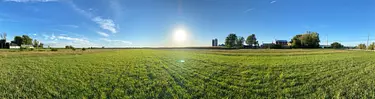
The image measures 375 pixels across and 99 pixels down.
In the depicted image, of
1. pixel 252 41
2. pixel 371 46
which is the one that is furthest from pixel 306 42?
pixel 252 41

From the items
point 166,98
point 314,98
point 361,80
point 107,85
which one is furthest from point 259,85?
point 107,85

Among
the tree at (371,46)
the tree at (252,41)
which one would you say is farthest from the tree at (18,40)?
the tree at (371,46)

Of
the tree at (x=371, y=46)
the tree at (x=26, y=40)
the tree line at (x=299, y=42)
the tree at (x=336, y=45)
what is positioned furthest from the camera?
the tree at (x=26, y=40)

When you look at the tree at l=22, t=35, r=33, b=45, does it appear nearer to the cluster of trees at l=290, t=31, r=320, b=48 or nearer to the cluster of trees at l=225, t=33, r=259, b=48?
the cluster of trees at l=225, t=33, r=259, b=48

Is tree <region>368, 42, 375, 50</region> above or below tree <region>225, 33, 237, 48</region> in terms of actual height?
below

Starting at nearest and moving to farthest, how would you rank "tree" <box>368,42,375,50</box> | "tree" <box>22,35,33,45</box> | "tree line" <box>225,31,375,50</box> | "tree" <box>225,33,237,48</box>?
"tree" <box>368,42,375,50</box> < "tree line" <box>225,31,375,50</box> < "tree" <box>225,33,237,48</box> < "tree" <box>22,35,33,45</box>

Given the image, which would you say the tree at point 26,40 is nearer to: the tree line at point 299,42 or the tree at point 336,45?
the tree line at point 299,42

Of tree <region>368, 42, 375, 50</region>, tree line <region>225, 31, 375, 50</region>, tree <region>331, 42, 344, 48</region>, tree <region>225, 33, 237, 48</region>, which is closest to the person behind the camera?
tree <region>368, 42, 375, 50</region>

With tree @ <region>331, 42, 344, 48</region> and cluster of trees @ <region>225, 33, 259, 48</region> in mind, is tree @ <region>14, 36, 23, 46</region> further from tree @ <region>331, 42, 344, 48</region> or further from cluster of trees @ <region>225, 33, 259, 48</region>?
tree @ <region>331, 42, 344, 48</region>

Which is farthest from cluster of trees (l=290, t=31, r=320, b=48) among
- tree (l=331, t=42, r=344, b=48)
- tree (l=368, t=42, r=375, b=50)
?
tree (l=331, t=42, r=344, b=48)

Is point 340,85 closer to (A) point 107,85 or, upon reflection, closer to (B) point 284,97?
(B) point 284,97

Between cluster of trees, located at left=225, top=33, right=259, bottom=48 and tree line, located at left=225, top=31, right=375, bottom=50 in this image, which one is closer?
tree line, located at left=225, top=31, right=375, bottom=50

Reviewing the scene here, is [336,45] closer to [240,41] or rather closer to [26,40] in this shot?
[240,41]

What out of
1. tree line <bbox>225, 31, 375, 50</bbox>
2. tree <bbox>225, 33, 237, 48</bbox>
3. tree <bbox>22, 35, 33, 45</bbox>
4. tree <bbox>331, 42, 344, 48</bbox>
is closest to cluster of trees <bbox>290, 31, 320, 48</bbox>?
tree line <bbox>225, 31, 375, 50</bbox>
